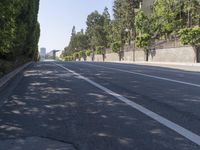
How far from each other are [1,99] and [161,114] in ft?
18.4

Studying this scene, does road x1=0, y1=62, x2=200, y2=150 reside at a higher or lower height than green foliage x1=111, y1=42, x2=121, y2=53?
lower

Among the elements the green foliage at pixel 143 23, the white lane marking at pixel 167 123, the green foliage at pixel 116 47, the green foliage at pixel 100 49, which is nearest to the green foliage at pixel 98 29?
the green foliage at pixel 100 49

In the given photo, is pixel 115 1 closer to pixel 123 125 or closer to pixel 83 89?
pixel 83 89

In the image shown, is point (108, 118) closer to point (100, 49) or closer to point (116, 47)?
point (116, 47)

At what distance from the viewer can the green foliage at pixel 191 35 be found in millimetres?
52600

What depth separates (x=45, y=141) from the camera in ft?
24.8

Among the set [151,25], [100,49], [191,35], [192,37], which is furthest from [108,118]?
[100,49]

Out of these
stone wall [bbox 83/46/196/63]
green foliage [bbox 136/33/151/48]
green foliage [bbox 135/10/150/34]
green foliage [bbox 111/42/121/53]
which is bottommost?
stone wall [bbox 83/46/196/63]

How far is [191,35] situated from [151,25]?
71.1ft

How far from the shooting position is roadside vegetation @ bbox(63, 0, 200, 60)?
58438 mm

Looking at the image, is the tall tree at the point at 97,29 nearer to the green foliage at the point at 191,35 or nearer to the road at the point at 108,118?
the green foliage at the point at 191,35

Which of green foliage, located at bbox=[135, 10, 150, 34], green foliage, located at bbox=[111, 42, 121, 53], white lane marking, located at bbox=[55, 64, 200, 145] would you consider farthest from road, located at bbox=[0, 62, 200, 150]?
green foliage, located at bbox=[111, 42, 121, 53]

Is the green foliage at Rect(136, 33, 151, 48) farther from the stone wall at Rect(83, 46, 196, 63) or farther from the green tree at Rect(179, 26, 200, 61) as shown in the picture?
the green tree at Rect(179, 26, 200, 61)

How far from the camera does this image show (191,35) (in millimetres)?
53156
